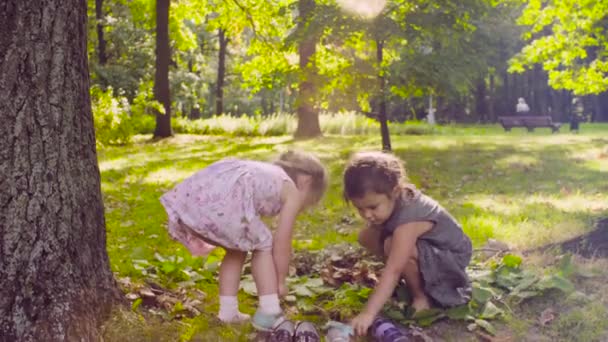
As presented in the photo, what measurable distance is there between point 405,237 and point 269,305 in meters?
0.82

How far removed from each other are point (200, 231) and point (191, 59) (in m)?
32.9

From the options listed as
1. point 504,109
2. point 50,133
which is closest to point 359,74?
point 50,133

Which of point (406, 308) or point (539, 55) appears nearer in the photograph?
point (406, 308)

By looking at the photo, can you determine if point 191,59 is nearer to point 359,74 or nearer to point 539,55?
point 539,55

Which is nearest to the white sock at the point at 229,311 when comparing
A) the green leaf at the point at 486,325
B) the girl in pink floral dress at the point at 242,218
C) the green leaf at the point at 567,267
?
the girl in pink floral dress at the point at 242,218

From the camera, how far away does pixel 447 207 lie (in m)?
7.95

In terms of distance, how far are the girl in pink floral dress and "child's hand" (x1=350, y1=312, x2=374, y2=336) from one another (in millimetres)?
414

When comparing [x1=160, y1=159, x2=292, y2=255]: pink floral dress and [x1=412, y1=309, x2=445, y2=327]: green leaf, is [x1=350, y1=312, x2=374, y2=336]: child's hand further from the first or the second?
[x1=160, y1=159, x2=292, y2=255]: pink floral dress

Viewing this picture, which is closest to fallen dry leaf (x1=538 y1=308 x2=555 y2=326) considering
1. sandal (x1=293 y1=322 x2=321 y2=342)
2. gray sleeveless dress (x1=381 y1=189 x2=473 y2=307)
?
gray sleeveless dress (x1=381 y1=189 x2=473 y2=307)

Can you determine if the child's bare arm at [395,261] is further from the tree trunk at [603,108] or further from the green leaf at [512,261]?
the tree trunk at [603,108]

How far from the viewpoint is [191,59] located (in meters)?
35.6

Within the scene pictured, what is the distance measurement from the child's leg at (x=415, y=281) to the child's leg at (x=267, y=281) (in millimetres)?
684

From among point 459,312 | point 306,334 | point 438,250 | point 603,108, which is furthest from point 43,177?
point 603,108

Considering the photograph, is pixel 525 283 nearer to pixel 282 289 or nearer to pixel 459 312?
pixel 459 312
